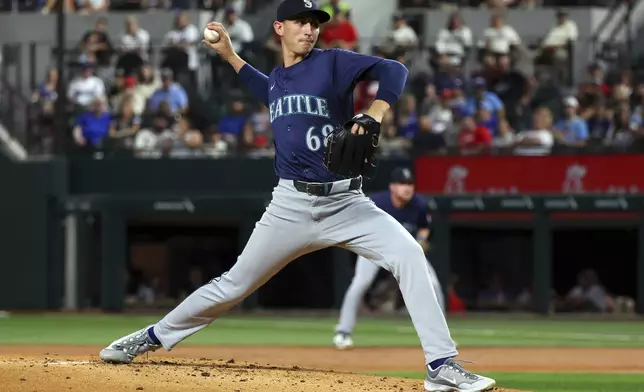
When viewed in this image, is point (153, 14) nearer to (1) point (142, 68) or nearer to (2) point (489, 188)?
(1) point (142, 68)

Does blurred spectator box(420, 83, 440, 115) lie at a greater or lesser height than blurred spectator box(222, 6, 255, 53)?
lesser

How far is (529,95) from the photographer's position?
17.9 m

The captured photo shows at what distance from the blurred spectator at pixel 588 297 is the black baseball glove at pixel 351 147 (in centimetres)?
1173

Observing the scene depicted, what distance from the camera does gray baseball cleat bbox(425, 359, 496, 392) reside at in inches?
249

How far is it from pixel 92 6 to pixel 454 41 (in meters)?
5.96

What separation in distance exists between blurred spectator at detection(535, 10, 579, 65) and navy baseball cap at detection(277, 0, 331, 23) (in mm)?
12215

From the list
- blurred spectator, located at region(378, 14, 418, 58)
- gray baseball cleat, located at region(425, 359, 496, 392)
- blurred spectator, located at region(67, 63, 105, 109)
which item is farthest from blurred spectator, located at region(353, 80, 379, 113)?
gray baseball cleat, located at region(425, 359, 496, 392)

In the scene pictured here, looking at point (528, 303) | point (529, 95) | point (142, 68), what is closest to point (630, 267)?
point (528, 303)

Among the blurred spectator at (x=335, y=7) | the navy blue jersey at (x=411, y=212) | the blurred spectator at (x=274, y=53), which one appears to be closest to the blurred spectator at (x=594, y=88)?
the blurred spectator at (x=335, y=7)

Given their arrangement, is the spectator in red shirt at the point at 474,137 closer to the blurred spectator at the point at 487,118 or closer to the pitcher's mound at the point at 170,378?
the blurred spectator at the point at 487,118

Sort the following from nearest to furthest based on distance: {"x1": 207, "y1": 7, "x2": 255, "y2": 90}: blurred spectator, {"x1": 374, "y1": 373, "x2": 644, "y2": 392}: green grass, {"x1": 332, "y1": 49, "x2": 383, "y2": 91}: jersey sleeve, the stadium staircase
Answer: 1. {"x1": 332, "y1": 49, "x2": 383, "y2": 91}: jersey sleeve
2. {"x1": 374, "y1": 373, "x2": 644, "y2": 392}: green grass
3. the stadium staircase
4. {"x1": 207, "y1": 7, "x2": 255, "y2": 90}: blurred spectator

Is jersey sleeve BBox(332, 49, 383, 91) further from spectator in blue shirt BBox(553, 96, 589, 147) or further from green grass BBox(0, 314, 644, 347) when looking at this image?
spectator in blue shirt BBox(553, 96, 589, 147)

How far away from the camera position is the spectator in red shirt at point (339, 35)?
18.1 m

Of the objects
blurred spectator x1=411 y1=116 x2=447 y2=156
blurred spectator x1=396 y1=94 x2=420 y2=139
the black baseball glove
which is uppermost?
blurred spectator x1=396 y1=94 x2=420 y2=139
